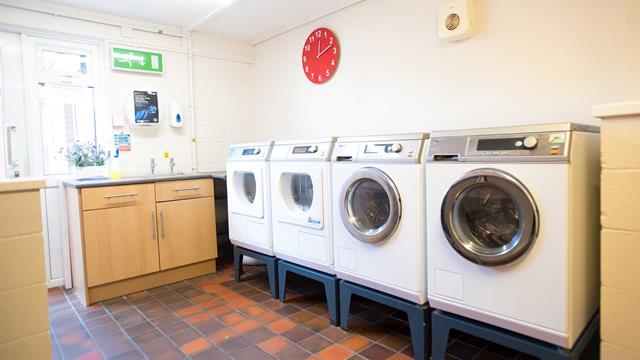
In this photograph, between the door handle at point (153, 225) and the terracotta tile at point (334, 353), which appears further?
the door handle at point (153, 225)

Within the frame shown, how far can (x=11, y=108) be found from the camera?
3.02 metres

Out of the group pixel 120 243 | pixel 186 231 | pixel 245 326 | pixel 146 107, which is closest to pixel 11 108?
pixel 146 107

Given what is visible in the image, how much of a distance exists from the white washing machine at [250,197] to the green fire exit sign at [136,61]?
1.23 m

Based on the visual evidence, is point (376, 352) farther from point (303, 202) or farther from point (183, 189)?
point (183, 189)

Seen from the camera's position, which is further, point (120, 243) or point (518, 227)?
point (120, 243)

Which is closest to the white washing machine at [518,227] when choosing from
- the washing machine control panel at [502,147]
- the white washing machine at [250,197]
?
the washing machine control panel at [502,147]

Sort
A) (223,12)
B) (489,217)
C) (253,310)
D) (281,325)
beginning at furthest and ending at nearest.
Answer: (223,12), (253,310), (281,325), (489,217)

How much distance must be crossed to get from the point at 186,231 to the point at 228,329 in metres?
1.15

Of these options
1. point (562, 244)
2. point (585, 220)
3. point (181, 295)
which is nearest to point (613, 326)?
point (562, 244)

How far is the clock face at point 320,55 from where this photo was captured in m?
3.36

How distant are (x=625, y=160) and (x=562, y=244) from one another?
366 millimetres

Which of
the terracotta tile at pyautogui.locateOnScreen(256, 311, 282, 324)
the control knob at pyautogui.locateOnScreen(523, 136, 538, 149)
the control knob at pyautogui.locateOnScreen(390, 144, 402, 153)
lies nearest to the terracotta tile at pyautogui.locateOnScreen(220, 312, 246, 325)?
the terracotta tile at pyautogui.locateOnScreen(256, 311, 282, 324)

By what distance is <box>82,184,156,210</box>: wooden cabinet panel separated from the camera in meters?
2.75

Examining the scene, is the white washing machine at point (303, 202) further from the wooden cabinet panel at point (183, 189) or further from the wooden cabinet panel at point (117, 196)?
the wooden cabinet panel at point (117, 196)
